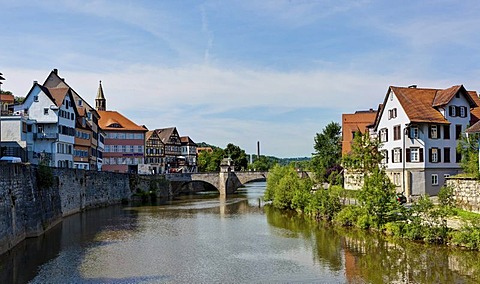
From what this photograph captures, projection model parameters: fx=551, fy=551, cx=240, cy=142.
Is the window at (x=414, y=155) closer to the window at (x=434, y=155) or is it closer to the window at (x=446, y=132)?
the window at (x=434, y=155)

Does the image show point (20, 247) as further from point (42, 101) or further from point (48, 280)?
point (42, 101)

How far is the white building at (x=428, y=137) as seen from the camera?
157ft

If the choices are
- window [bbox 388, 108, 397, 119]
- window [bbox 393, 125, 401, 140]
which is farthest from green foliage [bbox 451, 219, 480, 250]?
window [bbox 388, 108, 397, 119]

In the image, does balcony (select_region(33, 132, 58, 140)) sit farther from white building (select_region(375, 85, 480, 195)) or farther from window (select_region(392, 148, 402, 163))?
white building (select_region(375, 85, 480, 195))

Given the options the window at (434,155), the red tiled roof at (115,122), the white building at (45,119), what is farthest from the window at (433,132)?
the red tiled roof at (115,122)

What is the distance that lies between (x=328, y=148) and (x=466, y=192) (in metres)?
43.9

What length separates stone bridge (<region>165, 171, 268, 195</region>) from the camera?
8500cm

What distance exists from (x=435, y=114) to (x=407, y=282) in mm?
28554

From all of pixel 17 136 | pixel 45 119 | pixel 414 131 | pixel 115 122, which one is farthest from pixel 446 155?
pixel 115 122

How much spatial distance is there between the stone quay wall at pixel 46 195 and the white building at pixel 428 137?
29380 mm

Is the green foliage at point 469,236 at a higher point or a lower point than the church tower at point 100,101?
lower

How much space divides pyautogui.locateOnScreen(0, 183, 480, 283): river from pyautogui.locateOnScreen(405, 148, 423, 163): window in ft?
38.5

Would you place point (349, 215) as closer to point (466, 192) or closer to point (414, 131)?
point (466, 192)

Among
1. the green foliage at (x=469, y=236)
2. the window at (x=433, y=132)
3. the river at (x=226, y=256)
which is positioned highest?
the window at (x=433, y=132)
